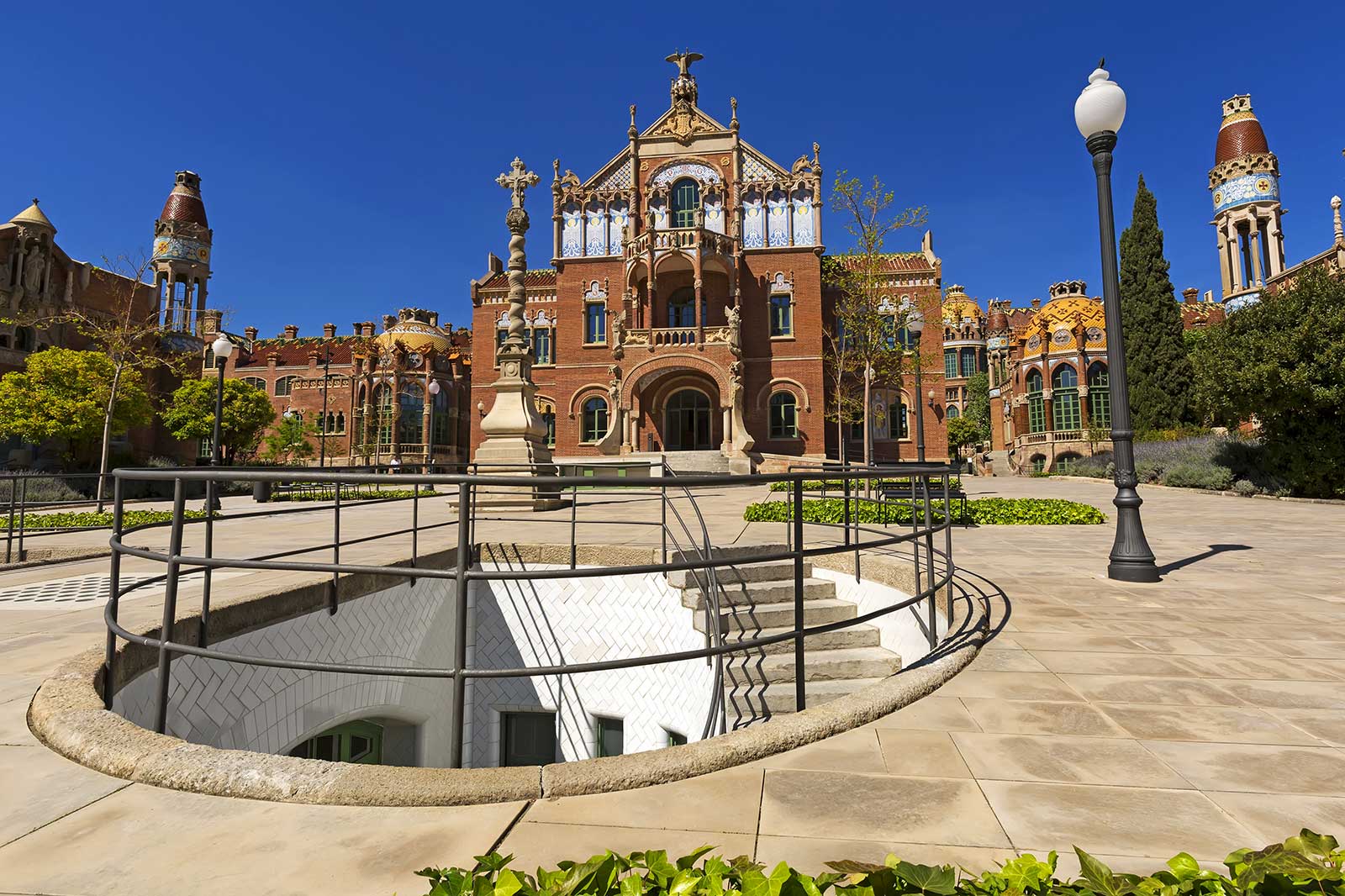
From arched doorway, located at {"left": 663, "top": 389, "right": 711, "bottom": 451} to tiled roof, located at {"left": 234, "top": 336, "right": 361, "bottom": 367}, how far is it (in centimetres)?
3917

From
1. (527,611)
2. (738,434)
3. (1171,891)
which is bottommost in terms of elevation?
(527,611)

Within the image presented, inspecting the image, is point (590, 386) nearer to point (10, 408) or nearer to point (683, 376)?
point (683, 376)

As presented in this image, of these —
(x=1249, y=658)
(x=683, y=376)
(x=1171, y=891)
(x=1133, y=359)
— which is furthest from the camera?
(x=1133, y=359)

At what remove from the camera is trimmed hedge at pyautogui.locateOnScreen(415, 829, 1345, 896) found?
142cm

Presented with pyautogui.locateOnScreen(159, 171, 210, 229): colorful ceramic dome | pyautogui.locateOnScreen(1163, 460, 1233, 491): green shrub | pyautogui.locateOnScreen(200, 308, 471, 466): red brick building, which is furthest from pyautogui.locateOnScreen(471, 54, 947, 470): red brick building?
pyautogui.locateOnScreen(159, 171, 210, 229): colorful ceramic dome

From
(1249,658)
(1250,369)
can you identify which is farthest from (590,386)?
(1249,658)

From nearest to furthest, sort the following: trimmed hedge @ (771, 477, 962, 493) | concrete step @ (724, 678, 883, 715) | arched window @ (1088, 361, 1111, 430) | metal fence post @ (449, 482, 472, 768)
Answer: metal fence post @ (449, 482, 472, 768) < concrete step @ (724, 678, 883, 715) < trimmed hedge @ (771, 477, 962, 493) < arched window @ (1088, 361, 1111, 430)

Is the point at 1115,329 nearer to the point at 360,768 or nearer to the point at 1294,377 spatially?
the point at 360,768

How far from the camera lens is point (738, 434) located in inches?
1074

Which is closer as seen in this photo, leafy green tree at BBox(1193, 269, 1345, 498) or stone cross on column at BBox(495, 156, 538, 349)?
stone cross on column at BBox(495, 156, 538, 349)

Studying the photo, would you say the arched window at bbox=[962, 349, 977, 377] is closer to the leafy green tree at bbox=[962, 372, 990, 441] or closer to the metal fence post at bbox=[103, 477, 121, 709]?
the leafy green tree at bbox=[962, 372, 990, 441]

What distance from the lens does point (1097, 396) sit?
37656mm

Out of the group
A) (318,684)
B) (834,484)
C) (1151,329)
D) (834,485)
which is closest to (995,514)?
(834,484)

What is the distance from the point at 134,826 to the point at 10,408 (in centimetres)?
3366
